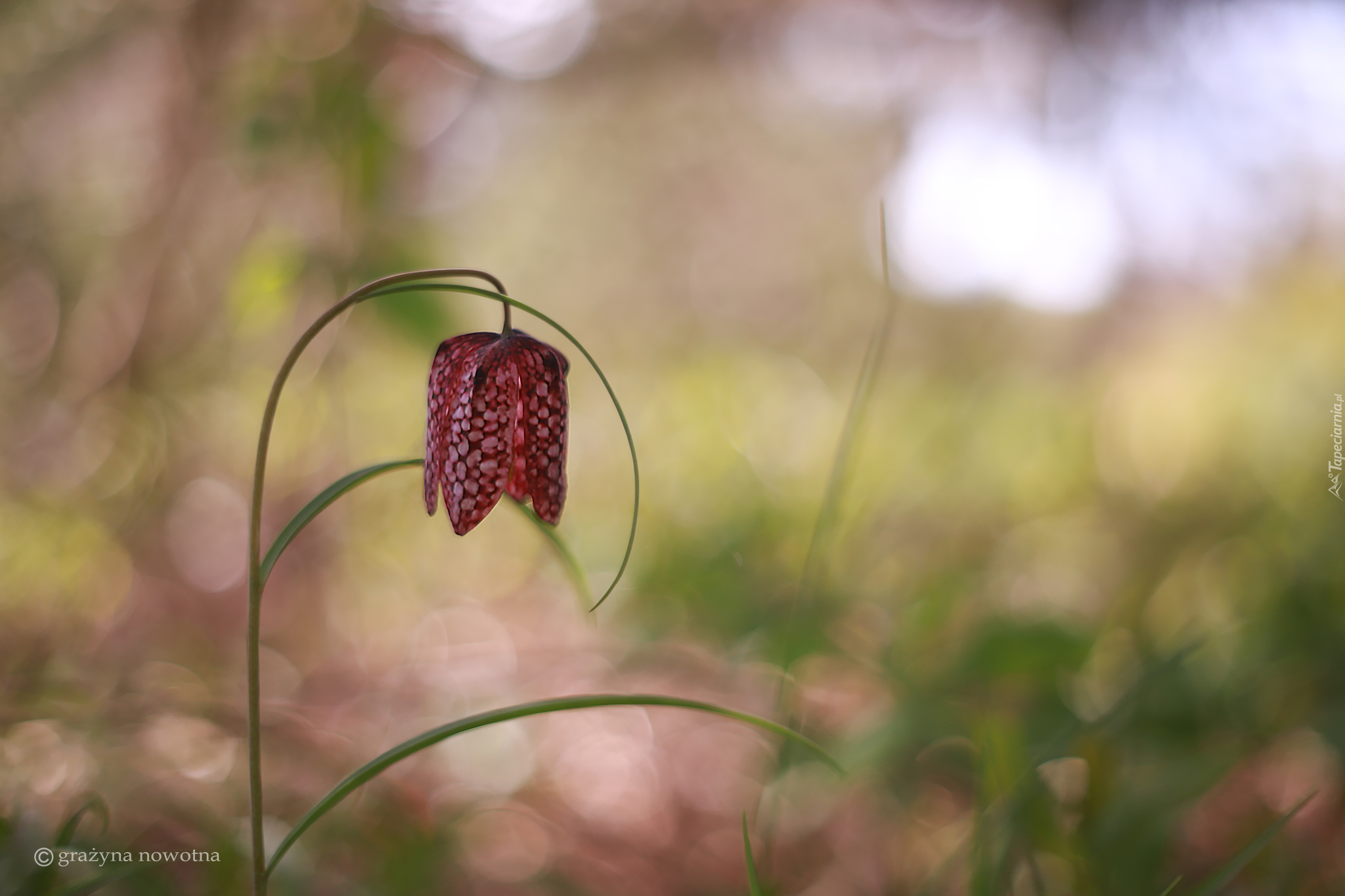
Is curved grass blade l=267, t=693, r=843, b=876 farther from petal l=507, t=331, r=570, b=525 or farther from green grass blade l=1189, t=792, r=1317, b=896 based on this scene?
green grass blade l=1189, t=792, r=1317, b=896

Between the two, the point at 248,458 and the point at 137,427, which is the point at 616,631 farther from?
the point at 137,427

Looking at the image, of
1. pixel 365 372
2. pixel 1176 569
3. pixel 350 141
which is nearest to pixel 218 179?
pixel 365 372

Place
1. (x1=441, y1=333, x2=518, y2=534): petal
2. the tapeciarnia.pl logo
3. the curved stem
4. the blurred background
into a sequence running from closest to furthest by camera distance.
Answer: the curved stem
(x1=441, y1=333, x2=518, y2=534): petal
the blurred background
the tapeciarnia.pl logo

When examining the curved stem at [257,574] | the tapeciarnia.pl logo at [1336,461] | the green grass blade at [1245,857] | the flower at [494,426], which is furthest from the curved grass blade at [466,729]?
the tapeciarnia.pl logo at [1336,461]

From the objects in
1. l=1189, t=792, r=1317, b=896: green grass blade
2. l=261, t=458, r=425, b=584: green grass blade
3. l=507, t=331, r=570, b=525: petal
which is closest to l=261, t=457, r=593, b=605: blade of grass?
l=261, t=458, r=425, b=584: green grass blade

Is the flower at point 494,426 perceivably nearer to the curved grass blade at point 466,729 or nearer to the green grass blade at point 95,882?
the curved grass blade at point 466,729

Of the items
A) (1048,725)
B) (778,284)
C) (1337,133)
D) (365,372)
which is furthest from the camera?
(778,284)

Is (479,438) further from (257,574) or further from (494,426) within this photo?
(257,574)
